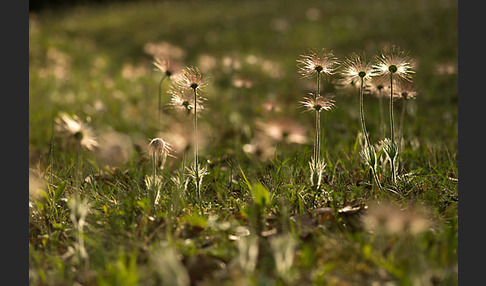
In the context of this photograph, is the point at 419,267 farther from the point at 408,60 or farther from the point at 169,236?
the point at 408,60

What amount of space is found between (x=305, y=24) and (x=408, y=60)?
386 inches

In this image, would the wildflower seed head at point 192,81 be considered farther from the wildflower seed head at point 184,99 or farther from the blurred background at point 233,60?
the blurred background at point 233,60

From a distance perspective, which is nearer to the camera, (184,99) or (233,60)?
(184,99)

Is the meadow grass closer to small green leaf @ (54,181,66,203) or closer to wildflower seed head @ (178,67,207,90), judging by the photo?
small green leaf @ (54,181,66,203)

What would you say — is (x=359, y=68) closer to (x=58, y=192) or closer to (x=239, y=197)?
(x=239, y=197)

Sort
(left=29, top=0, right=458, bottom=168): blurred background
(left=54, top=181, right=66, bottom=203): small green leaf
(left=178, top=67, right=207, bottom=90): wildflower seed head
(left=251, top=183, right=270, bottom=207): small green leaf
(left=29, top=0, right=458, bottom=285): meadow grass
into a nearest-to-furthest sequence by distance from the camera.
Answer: (left=29, top=0, right=458, bottom=285): meadow grass
(left=251, top=183, right=270, bottom=207): small green leaf
(left=178, top=67, right=207, bottom=90): wildflower seed head
(left=54, top=181, right=66, bottom=203): small green leaf
(left=29, top=0, right=458, bottom=168): blurred background

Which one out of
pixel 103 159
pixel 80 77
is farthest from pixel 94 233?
pixel 80 77

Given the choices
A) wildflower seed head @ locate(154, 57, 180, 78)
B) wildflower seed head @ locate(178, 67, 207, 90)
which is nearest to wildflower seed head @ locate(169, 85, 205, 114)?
wildflower seed head @ locate(178, 67, 207, 90)

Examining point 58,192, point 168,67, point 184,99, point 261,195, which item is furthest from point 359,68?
point 58,192

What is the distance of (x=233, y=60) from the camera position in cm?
799

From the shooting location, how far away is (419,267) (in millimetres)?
1735

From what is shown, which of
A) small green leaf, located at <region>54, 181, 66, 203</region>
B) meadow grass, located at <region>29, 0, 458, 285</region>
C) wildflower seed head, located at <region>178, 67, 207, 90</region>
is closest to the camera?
meadow grass, located at <region>29, 0, 458, 285</region>

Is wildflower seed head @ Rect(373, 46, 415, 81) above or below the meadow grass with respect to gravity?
above

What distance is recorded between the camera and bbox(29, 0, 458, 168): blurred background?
4695mm
